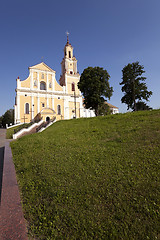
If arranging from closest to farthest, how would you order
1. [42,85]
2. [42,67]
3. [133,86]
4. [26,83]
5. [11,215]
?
[11,215], [133,86], [26,83], [42,85], [42,67]

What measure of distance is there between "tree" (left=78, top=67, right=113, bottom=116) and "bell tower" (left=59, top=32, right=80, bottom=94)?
1585 cm

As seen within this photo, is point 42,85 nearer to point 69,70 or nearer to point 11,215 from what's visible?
point 69,70

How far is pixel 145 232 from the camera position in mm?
1849

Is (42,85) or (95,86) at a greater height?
(42,85)

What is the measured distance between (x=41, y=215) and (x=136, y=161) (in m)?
2.91

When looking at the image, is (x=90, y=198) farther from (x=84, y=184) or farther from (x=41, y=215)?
(x=41, y=215)

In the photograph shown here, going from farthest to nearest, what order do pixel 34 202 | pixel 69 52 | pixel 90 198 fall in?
pixel 69 52, pixel 34 202, pixel 90 198

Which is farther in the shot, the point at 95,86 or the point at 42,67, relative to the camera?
the point at 42,67

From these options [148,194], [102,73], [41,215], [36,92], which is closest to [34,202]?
[41,215]

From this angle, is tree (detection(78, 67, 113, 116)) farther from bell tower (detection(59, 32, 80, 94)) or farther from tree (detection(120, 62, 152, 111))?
bell tower (detection(59, 32, 80, 94))

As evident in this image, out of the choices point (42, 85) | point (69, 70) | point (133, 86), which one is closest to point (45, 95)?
point (42, 85)

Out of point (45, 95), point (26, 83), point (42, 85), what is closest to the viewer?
point (26, 83)

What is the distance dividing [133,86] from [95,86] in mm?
7398

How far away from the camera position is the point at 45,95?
38344mm
